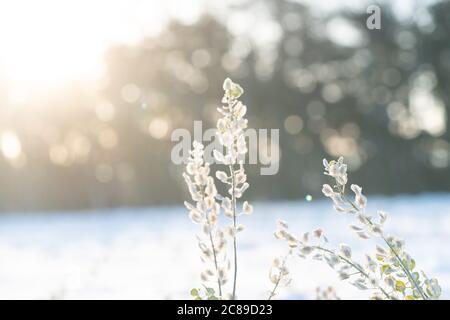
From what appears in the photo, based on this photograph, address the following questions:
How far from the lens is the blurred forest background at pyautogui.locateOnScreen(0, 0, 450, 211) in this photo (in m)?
15.0

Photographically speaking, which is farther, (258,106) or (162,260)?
(258,106)

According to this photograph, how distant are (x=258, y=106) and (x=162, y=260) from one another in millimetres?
11453

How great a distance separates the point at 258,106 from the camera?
51.7ft

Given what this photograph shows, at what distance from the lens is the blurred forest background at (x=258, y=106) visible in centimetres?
1498

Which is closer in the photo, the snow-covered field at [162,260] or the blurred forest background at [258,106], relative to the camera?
the snow-covered field at [162,260]

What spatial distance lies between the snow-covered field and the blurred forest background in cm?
761

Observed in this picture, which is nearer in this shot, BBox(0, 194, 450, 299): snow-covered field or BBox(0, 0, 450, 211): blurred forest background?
BBox(0, 194, 450, 299): snow-covered field

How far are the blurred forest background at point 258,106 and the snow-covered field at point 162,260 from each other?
7.61 m

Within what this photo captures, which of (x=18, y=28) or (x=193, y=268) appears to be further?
(x=18, y=28)

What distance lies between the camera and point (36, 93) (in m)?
15.0

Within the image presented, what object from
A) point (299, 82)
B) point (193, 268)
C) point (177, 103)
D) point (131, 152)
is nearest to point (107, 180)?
point (131, 152)

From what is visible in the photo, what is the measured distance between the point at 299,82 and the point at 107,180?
5625 millimetres
